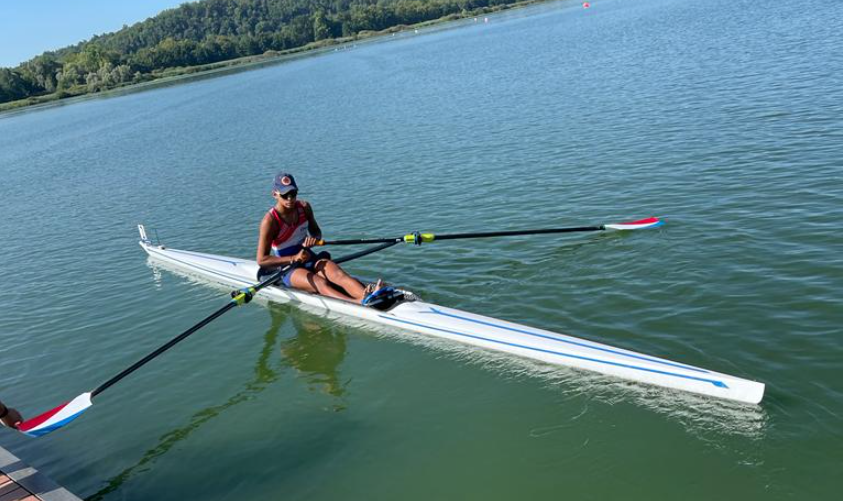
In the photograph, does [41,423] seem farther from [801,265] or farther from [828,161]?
[828,161]

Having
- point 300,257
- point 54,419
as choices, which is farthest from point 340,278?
point 54,419

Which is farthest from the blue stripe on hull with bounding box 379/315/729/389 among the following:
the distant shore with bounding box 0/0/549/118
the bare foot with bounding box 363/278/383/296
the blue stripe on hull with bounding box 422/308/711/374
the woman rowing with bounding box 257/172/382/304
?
the distant shore with bounding box 0/0/549/118

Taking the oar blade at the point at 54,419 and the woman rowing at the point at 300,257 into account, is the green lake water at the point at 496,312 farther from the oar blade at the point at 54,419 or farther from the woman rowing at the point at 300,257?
the woman rowing at the point at 300,257

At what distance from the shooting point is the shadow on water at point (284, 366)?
731 cm

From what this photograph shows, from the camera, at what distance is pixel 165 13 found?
175000 mm

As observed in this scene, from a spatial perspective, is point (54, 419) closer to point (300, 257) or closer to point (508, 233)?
point (300, 257)

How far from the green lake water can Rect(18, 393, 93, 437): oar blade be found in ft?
1.61

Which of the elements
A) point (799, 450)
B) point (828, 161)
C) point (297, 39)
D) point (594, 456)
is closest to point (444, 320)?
point (594, 456)

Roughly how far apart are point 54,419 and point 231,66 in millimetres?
112897

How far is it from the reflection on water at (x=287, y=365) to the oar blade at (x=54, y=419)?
3.21 ft

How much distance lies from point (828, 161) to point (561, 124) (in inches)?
332

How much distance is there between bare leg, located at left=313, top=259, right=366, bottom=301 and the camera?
31.1 feet

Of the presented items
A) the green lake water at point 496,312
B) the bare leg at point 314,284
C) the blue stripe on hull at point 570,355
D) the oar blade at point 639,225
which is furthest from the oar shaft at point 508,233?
the bare leg at point 314,284

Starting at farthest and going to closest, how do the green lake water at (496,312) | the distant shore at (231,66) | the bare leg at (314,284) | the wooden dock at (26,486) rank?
the distant shore at (231,66) < the bare leg at (314,284) < the green lake water at (496,312) < the wooden dock at (26,486)
